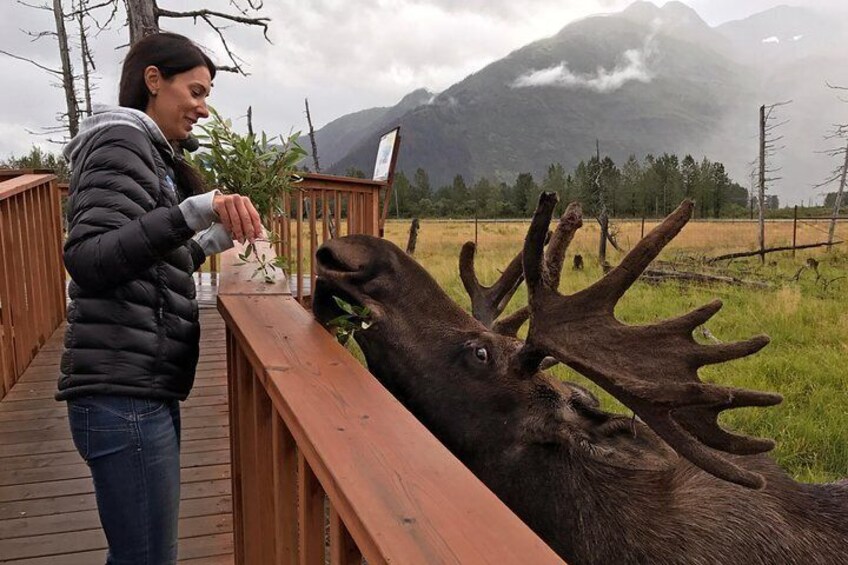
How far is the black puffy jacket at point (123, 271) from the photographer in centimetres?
170

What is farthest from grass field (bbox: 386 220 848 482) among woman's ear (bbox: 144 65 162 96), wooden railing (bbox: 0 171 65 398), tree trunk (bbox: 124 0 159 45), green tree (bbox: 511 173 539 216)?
green tree (bbox: 511 173 539 216)

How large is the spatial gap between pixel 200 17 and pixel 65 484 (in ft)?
23.2

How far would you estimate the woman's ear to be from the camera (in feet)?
6.67

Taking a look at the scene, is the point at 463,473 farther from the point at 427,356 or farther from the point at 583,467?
the point at 427,356

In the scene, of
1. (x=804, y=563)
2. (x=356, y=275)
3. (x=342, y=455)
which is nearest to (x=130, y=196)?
(x=356, y=275)

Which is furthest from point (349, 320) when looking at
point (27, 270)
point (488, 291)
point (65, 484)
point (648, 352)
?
point (27, 270)

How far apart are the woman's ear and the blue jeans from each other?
3.17 feet

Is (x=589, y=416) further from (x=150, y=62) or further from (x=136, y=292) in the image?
(x=150, y=62)

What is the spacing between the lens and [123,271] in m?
1.70

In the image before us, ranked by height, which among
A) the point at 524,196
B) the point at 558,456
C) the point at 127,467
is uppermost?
the point at 524,196

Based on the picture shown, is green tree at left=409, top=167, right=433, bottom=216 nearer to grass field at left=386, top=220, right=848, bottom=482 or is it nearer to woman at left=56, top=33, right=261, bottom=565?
grass field at left=386, top=220, right=848, bottom=482

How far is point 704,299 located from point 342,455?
1049 centimetres

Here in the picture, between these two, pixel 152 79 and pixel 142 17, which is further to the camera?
pixel 142 17

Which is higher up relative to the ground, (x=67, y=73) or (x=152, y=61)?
(x=67, y=73)
